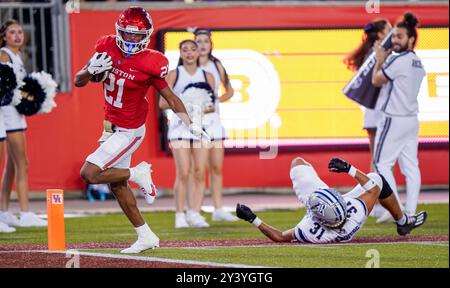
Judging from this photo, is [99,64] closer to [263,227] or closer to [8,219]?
[263,227]

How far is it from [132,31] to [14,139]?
3.78m

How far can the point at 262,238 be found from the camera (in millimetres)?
10750

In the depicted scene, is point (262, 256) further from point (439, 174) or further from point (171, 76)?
point (439, 174)

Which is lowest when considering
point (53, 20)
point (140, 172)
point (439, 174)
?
point (439, 174)

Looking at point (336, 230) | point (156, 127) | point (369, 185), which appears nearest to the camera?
point (336, 230)

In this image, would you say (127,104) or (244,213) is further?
(244,213)

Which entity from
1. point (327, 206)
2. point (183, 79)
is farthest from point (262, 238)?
point (183, 79)

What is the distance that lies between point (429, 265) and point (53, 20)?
8.36m

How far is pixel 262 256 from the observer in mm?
8898

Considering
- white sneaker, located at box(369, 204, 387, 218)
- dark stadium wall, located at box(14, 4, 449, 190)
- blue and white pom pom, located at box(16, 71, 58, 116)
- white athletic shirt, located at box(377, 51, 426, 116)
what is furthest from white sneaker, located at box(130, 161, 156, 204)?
dark stadium wall, located at box(14, 4, 449, 190)

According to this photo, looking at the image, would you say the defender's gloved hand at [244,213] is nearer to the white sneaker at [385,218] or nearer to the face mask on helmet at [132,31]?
the face mask on helmet at [132,31]

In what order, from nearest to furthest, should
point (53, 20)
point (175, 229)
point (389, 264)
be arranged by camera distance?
point (389, 264), point (175, 229), point (53, 20)
